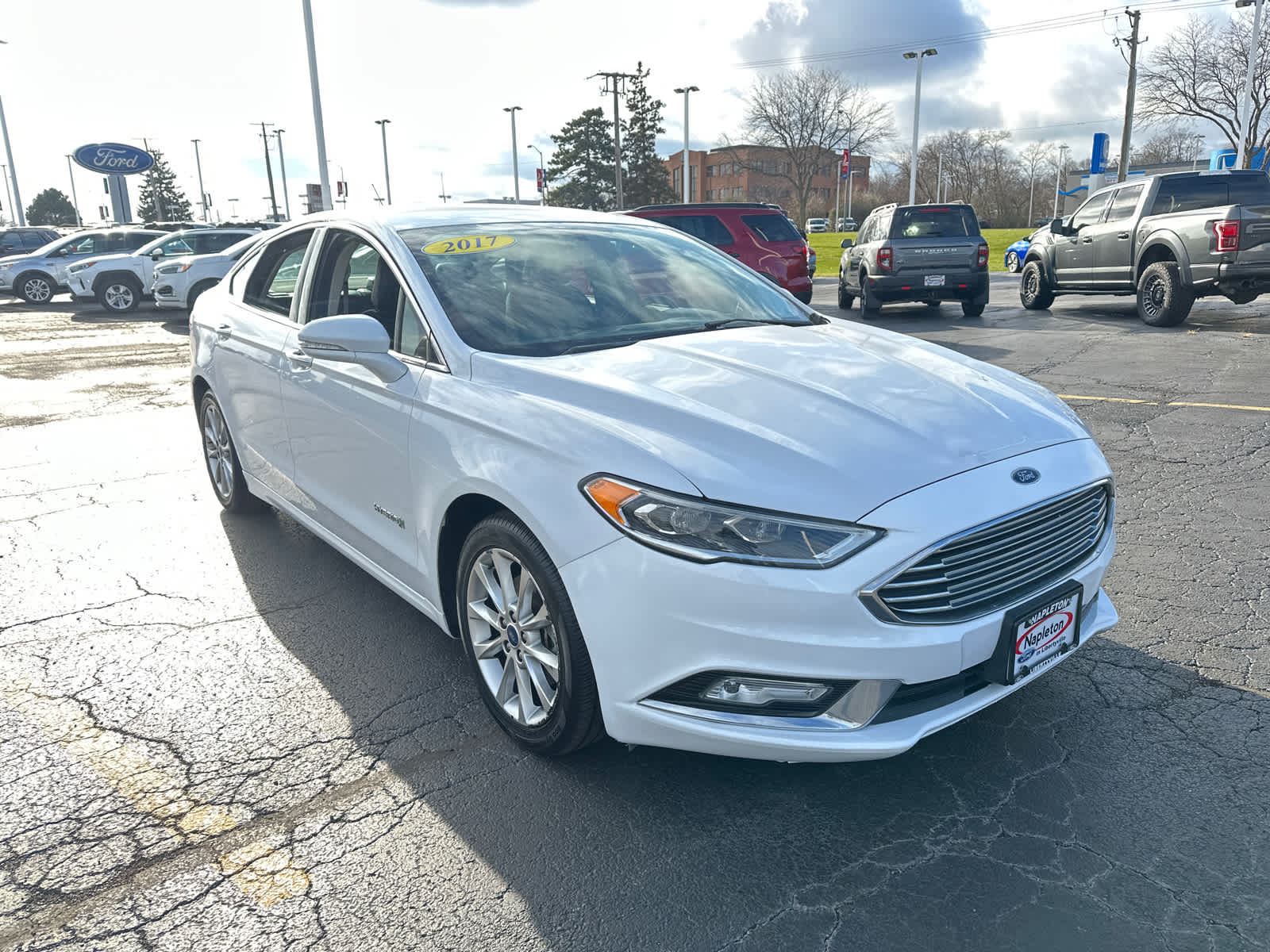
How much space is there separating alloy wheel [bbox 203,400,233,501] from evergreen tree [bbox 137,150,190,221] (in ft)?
364

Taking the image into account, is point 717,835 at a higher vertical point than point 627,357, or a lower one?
lower

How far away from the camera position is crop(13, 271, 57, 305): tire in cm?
2227

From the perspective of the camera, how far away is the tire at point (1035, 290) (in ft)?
50.3

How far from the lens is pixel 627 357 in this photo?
307 cm

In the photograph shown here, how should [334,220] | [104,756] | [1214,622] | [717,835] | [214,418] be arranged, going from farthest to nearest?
[214,418], [334,220], [1214,622], [104,756], [717,835]

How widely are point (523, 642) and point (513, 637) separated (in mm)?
69

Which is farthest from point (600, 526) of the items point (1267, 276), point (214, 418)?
point (1267, 276)

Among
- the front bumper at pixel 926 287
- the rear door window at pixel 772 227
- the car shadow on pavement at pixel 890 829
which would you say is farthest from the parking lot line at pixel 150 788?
the front bumper at pixel 926 287

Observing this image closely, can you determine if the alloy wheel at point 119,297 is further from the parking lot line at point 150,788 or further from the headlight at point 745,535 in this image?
the headlight at point 745,535

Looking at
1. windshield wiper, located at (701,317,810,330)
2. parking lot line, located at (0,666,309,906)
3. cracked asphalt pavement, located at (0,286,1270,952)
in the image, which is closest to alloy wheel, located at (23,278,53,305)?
cracked asphalt pavement, located at (0,286,1270,952)

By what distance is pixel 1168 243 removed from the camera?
12359 mm

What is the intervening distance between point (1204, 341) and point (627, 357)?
10.6 meters

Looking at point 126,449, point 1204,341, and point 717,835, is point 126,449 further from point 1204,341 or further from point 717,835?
point 1204,341

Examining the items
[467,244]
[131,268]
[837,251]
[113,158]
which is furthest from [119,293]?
[837,251]
